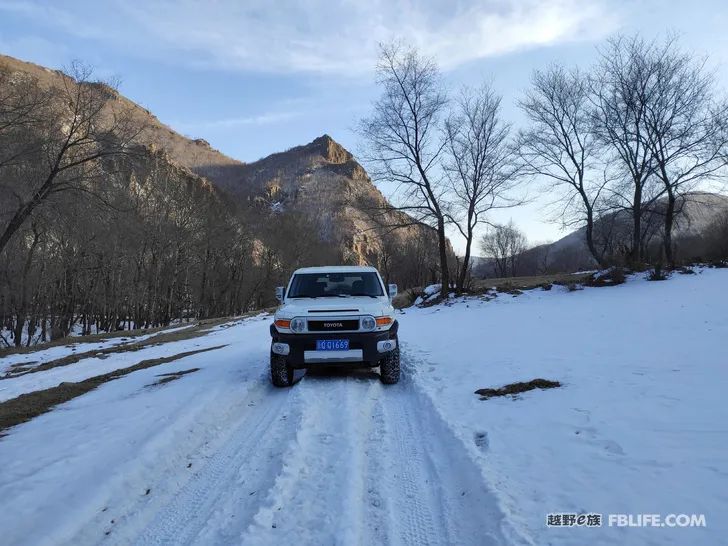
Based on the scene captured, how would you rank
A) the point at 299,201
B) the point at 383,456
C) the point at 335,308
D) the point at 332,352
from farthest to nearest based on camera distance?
the point at 299,201, the point at 335,308, the point at 332,352, the point at 383,456

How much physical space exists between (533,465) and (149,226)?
40529 mm

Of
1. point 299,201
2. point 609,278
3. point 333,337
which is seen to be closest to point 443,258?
point 609,278

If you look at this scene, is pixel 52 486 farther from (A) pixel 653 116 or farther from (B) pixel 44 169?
(A) pixel 653 116

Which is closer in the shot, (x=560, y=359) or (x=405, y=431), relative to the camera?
(x=405, y=431)

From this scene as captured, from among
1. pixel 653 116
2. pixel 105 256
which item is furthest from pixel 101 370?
pixel 105 256

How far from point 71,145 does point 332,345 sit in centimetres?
1374

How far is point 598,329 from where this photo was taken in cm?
1100

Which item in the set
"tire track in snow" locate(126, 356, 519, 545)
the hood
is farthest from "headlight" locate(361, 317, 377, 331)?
"tire track in snow" locate(126, 356, 519, 545)

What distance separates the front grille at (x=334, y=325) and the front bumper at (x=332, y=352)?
0.24 ft

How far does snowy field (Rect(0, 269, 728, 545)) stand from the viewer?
121 inches

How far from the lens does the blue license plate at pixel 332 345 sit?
22.4ft

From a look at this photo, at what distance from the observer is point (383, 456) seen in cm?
427

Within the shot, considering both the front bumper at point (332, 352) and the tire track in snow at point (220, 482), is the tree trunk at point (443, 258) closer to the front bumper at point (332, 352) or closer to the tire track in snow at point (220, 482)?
the front bumper at point (332, 352)

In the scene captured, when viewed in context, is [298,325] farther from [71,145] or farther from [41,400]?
[71,145]
